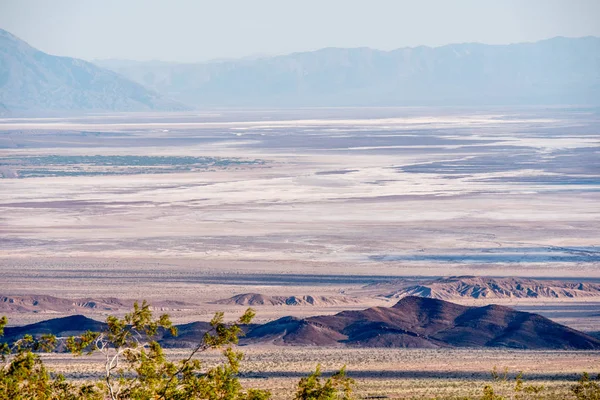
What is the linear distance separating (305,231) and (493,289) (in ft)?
50.9

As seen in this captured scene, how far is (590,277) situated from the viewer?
1609 inches

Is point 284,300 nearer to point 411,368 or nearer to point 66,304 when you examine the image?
point 66,304

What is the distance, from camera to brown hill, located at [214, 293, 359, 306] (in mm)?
35875

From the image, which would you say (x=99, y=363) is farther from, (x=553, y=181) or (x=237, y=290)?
(x=553, y=181)

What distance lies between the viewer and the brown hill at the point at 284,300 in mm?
35875

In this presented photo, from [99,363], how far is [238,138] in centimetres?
9897

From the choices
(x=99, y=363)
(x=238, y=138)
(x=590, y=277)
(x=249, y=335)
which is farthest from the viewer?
(x=238, y=138)

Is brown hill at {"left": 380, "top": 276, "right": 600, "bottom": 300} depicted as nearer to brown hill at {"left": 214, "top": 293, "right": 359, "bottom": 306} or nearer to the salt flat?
the salt flat

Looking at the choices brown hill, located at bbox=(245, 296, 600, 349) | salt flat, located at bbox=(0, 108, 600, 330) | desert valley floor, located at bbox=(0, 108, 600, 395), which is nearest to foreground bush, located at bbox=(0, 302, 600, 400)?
desert valley floor, located at bbox=(0, 108, 600, 395)

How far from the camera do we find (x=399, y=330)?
30875 millimetres

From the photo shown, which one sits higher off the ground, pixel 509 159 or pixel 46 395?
pixel 46 395

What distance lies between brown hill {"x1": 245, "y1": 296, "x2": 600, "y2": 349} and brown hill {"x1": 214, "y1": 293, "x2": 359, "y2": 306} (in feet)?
10.9

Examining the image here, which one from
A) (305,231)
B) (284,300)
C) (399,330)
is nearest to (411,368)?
(399,330)

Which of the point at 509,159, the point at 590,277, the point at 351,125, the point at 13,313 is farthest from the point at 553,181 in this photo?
the point at 351,125
